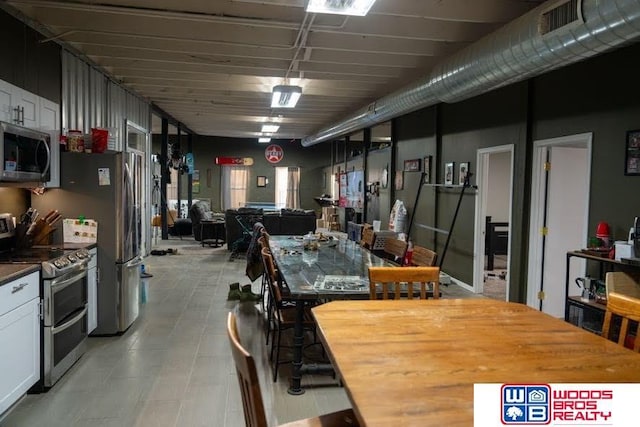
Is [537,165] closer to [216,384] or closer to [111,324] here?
[216,384]

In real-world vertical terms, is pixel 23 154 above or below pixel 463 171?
below

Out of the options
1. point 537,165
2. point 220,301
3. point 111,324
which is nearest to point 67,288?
point 111,324

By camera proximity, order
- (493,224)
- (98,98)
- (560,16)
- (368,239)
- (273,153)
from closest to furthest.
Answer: (560,16), (368,239), (98,98), (493,224), (273,153)

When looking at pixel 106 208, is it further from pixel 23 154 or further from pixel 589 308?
pixel 589 308

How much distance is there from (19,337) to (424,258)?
2.67 m

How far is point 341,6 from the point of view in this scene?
3238 mm

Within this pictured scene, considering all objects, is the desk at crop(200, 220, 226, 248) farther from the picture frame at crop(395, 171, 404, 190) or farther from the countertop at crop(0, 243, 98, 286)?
the countertop at crop(0, 243, 98, 286)

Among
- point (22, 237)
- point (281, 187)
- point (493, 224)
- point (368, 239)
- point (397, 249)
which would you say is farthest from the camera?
point (281, 187)

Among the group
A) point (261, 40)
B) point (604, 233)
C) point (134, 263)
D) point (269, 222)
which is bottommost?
point (134, 263)

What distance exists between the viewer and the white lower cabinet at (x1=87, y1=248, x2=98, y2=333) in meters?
3.84

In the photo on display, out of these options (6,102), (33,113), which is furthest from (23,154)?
(33,113)

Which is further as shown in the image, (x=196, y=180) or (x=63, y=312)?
(x=196, y=180)

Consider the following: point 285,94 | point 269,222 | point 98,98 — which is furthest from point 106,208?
Result: point 269,222

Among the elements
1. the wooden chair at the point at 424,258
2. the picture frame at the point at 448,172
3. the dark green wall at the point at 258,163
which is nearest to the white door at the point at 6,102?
the wooden chair at the point at 424,258
